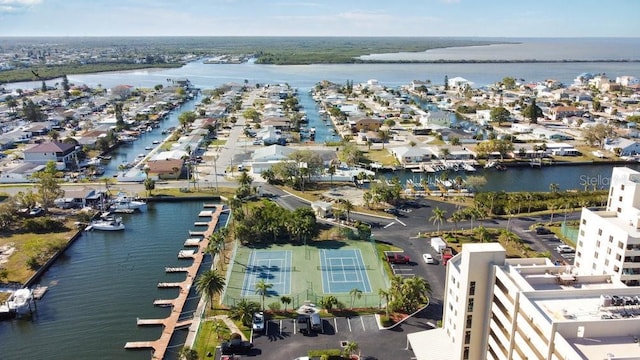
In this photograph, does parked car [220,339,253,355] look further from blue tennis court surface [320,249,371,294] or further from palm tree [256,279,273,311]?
blue tennis court surface [320,249,371,294]

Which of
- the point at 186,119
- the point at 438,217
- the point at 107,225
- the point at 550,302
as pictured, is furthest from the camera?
the point at 186,119

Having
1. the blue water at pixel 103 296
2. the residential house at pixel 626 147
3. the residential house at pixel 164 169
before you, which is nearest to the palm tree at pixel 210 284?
the blue water at pixel 103 296

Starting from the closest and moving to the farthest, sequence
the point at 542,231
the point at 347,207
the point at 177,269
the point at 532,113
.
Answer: the point at 177,269 → the point at 542,231 → the point at 347,207 → the point at 532,113

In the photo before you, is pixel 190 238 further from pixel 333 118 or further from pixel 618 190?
pixel 333 118

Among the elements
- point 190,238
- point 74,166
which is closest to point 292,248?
point 190,238

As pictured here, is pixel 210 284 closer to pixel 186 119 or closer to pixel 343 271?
pixel 343 271

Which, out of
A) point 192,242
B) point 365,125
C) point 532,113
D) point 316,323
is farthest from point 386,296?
point 532,113
